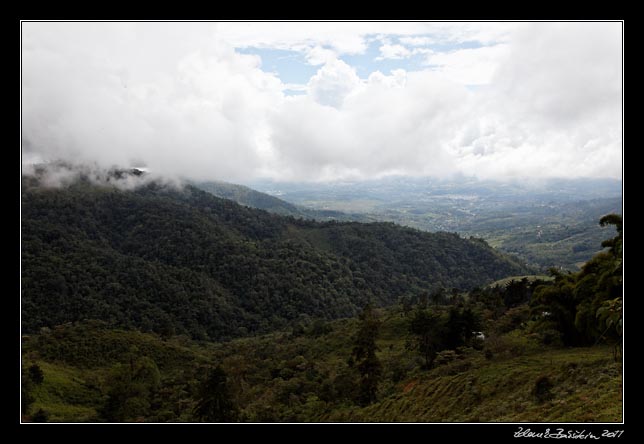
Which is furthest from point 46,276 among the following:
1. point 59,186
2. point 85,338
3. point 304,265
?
point 59,186

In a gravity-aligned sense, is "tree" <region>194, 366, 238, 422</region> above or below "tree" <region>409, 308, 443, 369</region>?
below

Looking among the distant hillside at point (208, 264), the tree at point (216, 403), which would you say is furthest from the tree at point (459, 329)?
the distant hillside at point (208, 264)

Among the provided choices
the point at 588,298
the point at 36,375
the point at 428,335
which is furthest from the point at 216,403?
the point at 36,375

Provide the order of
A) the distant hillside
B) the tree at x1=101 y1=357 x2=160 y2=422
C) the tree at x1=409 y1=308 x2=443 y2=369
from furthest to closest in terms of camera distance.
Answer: the distant hillside, the tree at x1=101 y1=357 x2=160 y2=422, the tree at x1=409 y1=308 x2=443 y2=369

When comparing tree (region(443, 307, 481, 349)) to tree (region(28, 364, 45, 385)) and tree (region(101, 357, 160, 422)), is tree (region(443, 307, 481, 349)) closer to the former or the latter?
tree (region(101, 357, 160, 422))

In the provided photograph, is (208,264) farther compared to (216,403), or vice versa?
(208,264)

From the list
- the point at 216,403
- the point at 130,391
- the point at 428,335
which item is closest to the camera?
the point at 216,403

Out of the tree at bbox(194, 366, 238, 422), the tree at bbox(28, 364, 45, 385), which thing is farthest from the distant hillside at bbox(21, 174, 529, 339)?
the tree at bbox(194, 366, 238, 422)

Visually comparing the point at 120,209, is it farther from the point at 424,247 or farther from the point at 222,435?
the point at 222,435

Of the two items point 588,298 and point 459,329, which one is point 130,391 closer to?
point 459,329
